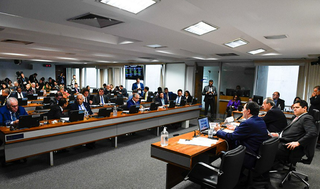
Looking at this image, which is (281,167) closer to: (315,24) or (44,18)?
(315,24)

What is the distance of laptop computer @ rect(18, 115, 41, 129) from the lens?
341cm

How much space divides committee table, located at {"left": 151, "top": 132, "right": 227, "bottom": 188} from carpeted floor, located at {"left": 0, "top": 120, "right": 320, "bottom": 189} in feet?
1.39

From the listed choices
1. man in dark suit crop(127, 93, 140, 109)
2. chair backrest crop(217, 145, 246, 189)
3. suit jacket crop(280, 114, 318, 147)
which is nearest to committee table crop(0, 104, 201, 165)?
man in dark suit crop(127, 93, 140, 109)

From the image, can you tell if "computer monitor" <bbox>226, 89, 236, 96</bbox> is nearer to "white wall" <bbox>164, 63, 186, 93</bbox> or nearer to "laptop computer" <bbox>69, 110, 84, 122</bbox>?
"white wall" <bbox>164, 63, 186, 93</bbox>

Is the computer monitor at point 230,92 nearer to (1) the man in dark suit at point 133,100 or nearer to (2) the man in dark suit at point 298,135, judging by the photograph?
(1) the man in dark suit at point 133,100

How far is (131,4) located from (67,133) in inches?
114

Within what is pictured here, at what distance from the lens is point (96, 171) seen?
12.0ft

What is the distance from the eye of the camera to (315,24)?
2.77m

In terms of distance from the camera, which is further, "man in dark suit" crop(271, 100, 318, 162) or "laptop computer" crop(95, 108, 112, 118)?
"laptop computer" crop(95, 108, 112, 118)

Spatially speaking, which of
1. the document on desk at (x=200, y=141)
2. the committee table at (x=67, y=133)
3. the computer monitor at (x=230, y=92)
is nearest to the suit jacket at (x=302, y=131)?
the document on desk at (x=200, y=141)

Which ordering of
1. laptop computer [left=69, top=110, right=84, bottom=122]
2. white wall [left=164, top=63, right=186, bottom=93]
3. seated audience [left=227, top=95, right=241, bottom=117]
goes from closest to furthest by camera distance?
laptop computer [left=69, top=110, right=84, bottom=122] → seated audience [left=227, top=95, right=241, bottom=117] → white wall [left=164, top=63, right=186, bottom=93]

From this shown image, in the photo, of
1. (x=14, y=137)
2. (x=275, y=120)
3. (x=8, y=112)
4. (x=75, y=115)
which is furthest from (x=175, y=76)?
(x=14, y=137)

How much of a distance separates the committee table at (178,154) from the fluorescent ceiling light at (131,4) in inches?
71.5

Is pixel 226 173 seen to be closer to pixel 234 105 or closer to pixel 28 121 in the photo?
pixel 28 121
